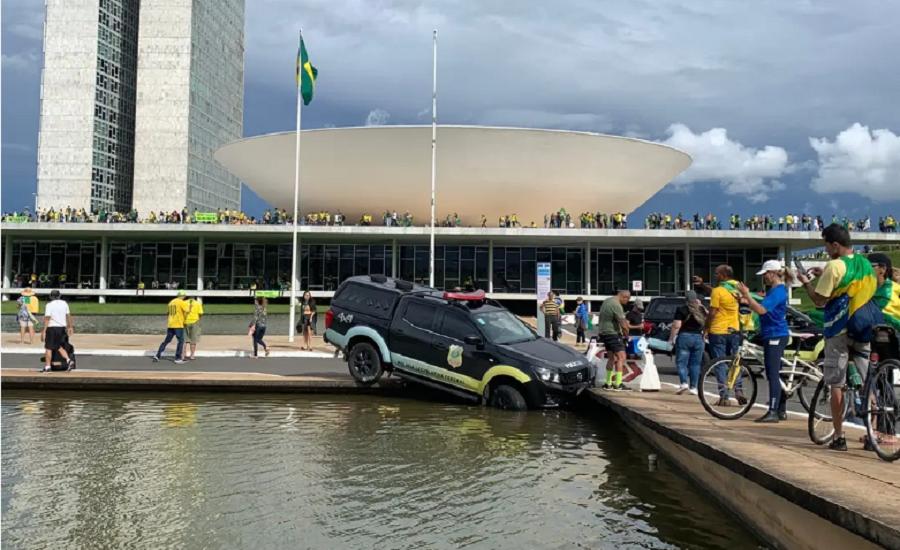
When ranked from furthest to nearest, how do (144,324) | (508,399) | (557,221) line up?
(557,221) < (144,324) < (508,399)

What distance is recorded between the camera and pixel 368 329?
1245 cm

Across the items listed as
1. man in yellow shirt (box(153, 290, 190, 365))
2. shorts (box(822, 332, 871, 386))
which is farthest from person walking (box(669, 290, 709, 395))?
man in yellow shirt (box(153, 290, 190, 365))

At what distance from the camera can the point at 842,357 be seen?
6.20 meters

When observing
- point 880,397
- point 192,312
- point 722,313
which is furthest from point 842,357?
point 192,312

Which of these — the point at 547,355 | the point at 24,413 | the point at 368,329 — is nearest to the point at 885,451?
the point at 547,355

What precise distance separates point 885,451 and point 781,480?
1421 millimetres

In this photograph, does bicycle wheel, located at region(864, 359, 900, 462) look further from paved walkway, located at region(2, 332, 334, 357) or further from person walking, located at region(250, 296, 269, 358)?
paved walkway, located at region(2, 332, 334, 357)

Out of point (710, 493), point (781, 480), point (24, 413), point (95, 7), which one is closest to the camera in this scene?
point (781, 480)

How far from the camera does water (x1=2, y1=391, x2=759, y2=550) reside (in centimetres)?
544

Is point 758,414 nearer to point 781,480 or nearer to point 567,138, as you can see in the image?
point 781,480

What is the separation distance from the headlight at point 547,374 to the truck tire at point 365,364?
285 centimetres

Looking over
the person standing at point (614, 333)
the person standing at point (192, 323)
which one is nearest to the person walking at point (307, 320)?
the person standing at point (192, 323)

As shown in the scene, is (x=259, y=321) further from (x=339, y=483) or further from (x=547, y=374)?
(x=339, y=483)

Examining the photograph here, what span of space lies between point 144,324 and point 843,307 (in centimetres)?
3062
